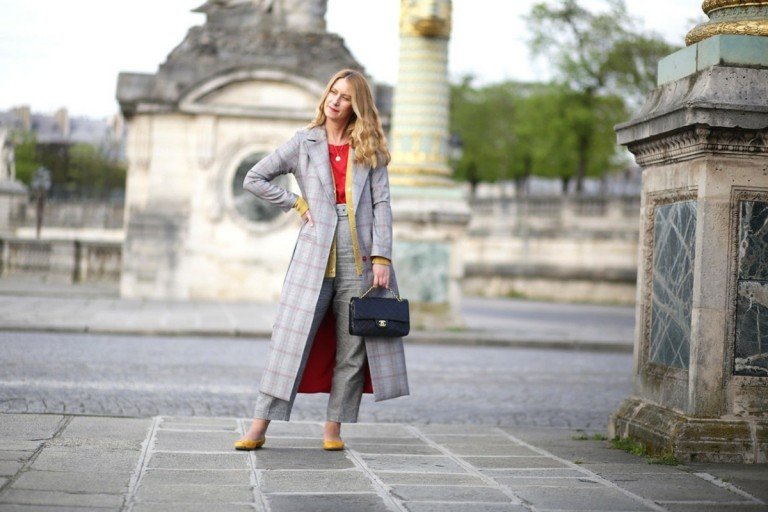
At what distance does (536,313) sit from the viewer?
28188 mm

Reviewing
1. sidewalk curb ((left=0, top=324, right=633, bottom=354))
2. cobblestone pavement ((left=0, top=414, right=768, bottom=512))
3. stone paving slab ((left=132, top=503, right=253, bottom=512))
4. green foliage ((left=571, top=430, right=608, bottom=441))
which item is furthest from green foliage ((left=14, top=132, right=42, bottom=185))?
stone paving slab ((left=132, top=503, right=253, bottom=512))

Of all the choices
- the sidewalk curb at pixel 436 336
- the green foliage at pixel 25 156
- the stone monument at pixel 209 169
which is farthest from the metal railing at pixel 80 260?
the green foliage at pixel 25 156

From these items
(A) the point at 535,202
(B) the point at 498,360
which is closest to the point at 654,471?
(B) the point at 498,360

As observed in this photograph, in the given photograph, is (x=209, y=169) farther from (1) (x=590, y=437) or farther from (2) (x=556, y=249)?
(2) (x=556, y=249)

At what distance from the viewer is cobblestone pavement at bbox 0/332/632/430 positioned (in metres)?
9.07

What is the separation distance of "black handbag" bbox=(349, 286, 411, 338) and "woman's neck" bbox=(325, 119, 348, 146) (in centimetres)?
92

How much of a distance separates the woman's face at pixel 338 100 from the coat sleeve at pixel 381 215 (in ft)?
1.21

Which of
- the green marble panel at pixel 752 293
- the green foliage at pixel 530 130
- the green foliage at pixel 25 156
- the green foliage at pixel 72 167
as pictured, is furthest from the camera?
the green foliage at pixel 25 156

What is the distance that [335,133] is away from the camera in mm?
7090

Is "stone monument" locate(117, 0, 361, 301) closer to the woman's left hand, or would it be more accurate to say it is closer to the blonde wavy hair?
the blonde wavy hair

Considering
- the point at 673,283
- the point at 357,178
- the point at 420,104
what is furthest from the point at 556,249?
the point at 357,178

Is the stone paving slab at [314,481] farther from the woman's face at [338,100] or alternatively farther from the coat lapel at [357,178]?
the woman's face at [338,100]

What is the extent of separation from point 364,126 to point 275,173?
56 centimetres

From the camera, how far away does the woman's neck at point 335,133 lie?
23.2 feet
